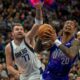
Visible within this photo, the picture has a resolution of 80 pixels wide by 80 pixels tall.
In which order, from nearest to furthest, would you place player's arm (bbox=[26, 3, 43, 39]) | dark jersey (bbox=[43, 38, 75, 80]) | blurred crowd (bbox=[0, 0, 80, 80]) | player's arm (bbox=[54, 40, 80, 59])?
player's arm (bbox=[54, 40, 80, 59])
dark jersey (bbox=[43, 38, 75, 80])
player's arm (bbox=[26, 3, 43, 39])
blurred crowd (bbox=[0, 0, 80, 80])

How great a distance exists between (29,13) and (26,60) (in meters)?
8.94

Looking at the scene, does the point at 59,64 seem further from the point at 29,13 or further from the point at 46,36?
the point at 29,13

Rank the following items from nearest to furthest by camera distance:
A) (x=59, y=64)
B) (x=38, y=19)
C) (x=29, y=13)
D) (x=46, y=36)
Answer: (x=46, y=36) < (x=59, y=64) < (x=38, y=19) < (x=29, y=13)

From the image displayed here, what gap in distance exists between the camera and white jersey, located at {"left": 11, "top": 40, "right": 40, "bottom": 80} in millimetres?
7180

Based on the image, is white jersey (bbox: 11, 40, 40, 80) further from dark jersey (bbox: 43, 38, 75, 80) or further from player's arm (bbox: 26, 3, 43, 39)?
dark jersey (bbox: 43, 38, 75, 80)

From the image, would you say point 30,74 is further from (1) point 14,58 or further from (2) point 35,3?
(2) point 35,3

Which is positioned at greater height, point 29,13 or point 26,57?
point 26,57

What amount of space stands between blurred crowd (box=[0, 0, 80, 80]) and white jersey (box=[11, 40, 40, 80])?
6230mm

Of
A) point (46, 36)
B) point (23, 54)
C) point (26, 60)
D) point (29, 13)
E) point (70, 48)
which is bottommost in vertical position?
point (29, 13)

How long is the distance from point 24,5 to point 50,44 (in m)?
11.8

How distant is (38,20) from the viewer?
6770 mm

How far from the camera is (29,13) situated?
52.6ft

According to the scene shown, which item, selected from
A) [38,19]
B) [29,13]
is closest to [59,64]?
[38,19]

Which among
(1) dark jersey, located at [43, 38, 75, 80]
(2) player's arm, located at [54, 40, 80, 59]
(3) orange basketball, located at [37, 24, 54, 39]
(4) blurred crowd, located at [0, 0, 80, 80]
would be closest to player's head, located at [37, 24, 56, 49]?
(3) orange basketball, located at [37, 24, 54, 39]
